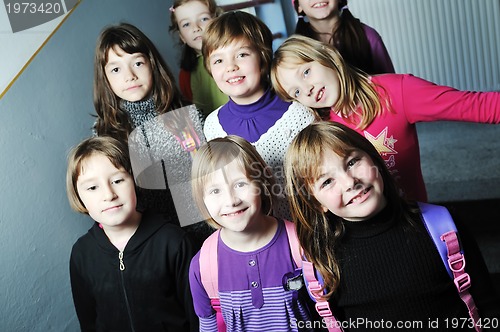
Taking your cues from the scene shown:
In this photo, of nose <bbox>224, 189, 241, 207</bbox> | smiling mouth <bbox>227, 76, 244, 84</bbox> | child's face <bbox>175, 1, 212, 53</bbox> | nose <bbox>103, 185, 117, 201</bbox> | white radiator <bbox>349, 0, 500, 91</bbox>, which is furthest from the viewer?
white radiator <bbox>349, 0, 500, 91</bbox>

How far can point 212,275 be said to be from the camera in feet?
4.64

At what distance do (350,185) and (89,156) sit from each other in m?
0.73

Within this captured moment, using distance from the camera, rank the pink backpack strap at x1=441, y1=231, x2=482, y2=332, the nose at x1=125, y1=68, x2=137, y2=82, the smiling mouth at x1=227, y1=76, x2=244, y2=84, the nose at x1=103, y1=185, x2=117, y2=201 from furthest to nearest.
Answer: the nose at x1=125, y1=68, x2=137, y2=82, the smiling mouth at x1=227, y1=76, x2=244, y2=84, the nose at x1=103, y1=185, x2=117, y2=201, the pink backpack strap at x1=441, y1=231, x2=482, y2=332

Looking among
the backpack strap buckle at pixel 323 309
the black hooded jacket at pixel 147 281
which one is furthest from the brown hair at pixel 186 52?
the backpack strap buckle at pixel 323 309

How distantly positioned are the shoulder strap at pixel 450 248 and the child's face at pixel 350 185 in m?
0.12

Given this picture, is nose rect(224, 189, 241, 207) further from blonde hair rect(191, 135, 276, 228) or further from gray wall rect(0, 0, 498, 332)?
gray wall rect(0, 0, 498, 332)

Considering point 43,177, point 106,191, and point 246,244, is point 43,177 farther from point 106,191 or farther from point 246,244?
point 246,244

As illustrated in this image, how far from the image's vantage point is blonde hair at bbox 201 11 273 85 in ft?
5.34

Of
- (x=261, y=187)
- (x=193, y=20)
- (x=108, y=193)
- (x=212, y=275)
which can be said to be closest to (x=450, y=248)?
(x=261, y=187)

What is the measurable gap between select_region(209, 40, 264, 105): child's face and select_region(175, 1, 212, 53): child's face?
500 mm

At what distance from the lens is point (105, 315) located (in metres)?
1.59

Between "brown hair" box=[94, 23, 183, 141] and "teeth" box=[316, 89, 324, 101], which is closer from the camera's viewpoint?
"teeth" box=[316, 89, 324, 101]

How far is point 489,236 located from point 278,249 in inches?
49.1

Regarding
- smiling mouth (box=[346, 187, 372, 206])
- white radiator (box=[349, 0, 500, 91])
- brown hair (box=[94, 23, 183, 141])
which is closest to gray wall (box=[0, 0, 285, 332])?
brown hair (box=[94, 23, 183, 141])
